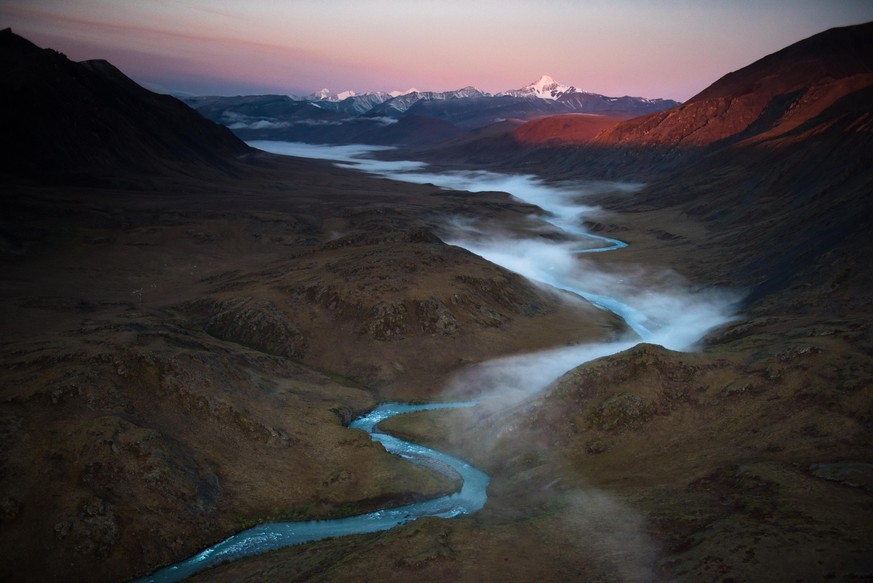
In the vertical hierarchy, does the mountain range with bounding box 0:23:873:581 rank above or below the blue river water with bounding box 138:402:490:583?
above

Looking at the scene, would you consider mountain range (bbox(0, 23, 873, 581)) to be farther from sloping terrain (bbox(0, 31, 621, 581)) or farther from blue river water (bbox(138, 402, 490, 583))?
blue river water (bbox(138, 402, 490, 583))

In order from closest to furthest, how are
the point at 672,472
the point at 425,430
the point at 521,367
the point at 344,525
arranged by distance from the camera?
the point at 672,472, the point at 344,525, the point at 425,430, the point at 521,367

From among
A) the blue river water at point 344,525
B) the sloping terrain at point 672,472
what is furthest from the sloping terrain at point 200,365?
the sloping terrain at point 672,472

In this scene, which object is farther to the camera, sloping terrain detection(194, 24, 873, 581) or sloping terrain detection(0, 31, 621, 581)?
sloping terrain detection(0, 31, 621, 581)

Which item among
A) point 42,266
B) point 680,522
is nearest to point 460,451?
point 680,522

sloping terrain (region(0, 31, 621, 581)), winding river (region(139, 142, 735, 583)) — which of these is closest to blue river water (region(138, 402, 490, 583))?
winding river (region(139, 142, 735, 583))

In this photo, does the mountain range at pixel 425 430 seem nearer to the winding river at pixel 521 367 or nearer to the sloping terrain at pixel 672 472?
the sloping terrain at pixel 672 472

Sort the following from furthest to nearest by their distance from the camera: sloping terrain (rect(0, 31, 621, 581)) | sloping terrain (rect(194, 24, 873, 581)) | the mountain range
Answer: sloping terrain (rect(0, 31, 621, 581)) → the mountain range → sloping terrain (rect(194, 24, 873, 581))

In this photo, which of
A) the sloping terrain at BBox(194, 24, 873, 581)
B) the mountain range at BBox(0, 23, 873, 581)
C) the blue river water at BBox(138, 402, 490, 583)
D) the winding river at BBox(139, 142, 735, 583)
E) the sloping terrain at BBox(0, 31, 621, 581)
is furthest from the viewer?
the winding river at BBox(139, 142, 735, 583)

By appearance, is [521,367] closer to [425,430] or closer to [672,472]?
→ [425,430]

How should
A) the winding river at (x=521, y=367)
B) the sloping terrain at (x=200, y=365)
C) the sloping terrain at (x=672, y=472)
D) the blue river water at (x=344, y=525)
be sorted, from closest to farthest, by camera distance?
1. the sloping terrain at (x=672, y=472)
2. the blue river water at (x=344, y=525)
3. the sloping terrain at (x=200, y=365)
4. the winding river at (x=521, y=367)

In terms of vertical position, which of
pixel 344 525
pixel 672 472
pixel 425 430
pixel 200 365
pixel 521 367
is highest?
pixel 200 365

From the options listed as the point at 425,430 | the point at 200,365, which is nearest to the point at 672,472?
the point at 425,430

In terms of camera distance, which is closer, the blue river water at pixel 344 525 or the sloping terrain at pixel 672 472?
the sloping terrain at pixel 672 472
